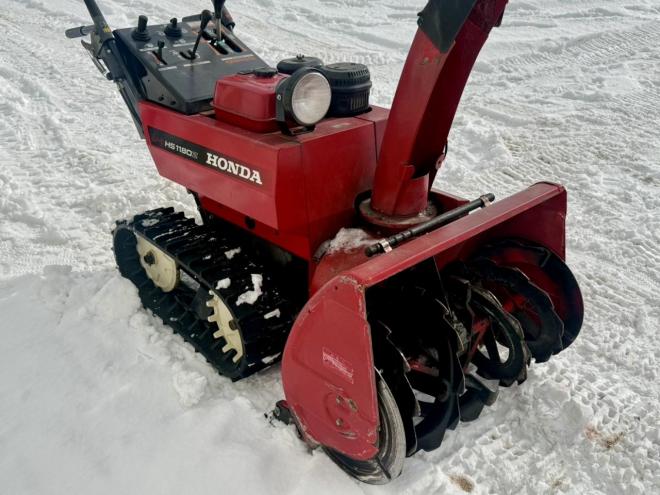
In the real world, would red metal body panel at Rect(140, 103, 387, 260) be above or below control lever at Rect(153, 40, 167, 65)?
below

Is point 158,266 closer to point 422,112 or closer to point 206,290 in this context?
point 206,290

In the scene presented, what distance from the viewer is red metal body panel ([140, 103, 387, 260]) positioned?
233 cm

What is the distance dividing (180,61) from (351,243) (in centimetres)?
139

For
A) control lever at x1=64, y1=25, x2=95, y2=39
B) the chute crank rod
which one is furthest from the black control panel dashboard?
the chute crank rod

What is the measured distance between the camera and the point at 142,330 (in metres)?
3.12

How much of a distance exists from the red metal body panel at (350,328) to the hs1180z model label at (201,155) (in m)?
0.49

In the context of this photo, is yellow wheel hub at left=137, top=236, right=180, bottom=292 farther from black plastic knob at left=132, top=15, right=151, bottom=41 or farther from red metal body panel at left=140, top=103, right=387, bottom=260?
black plastic knob at left=132, top=15, right=151, bottom=41

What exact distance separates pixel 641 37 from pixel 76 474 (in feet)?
29.0

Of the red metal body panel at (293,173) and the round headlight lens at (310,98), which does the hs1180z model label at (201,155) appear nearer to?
the red metal body panel at (293,173)

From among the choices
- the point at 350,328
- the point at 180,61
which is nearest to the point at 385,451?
the point at 350,328

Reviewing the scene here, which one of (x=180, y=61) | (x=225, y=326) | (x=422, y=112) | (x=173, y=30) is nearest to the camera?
(x=422, y=112)

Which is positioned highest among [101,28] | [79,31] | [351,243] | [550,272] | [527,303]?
[101,28]

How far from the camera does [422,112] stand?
2.14 meters

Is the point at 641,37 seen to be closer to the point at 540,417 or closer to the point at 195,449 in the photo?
the point at 540,417
